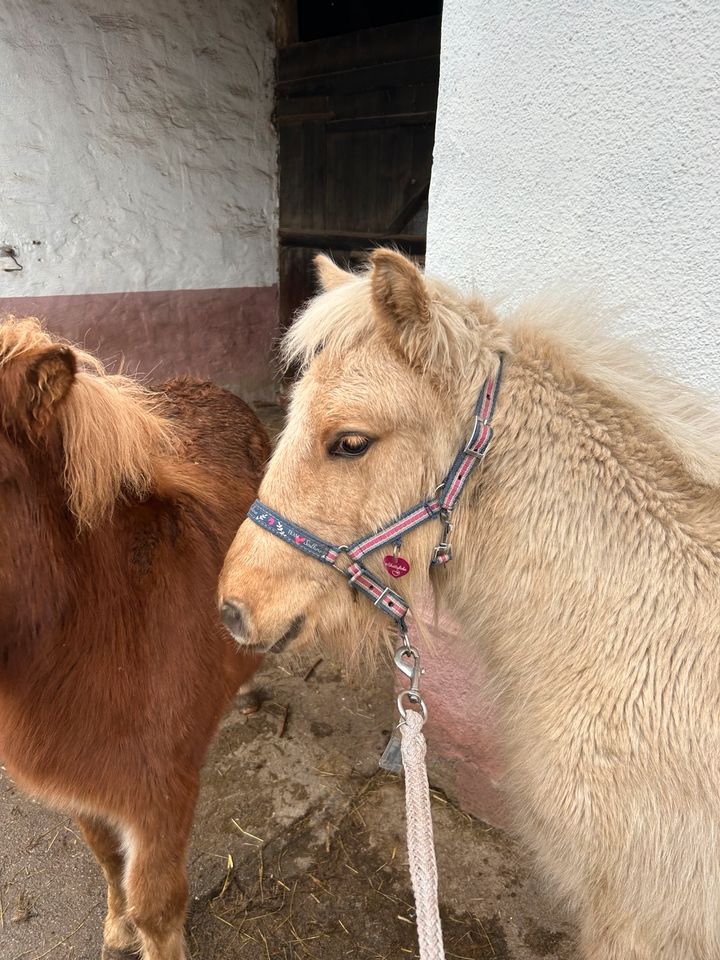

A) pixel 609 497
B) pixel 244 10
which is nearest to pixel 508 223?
pixel 609 497

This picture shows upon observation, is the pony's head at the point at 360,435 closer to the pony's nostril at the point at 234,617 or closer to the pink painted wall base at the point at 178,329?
the pony's nostril at the point at 234,617

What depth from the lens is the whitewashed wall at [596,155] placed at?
58.2 inches

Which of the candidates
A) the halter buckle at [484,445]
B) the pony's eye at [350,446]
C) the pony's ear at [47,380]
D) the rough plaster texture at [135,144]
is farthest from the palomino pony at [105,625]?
the rough plaster texture at [135,144]

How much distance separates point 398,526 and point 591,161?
1.23 metres

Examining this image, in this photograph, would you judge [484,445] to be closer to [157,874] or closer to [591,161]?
[591,161]

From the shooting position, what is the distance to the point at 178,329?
18.2 feet

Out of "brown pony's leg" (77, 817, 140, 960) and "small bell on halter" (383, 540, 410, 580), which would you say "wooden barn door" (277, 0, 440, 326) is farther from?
"brown pony's leg" (77, 817, 140, 960)

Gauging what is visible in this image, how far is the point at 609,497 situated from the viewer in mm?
1130

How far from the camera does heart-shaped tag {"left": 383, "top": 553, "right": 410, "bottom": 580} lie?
3.92ft

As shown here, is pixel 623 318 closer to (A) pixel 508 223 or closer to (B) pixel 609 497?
(A) pixel 508 223

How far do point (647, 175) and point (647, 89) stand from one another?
20 cm

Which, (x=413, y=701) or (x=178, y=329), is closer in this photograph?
(x=413, y=701)

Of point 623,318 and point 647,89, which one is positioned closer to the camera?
point 647,89

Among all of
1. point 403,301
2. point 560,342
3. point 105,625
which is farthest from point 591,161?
point 105,625
